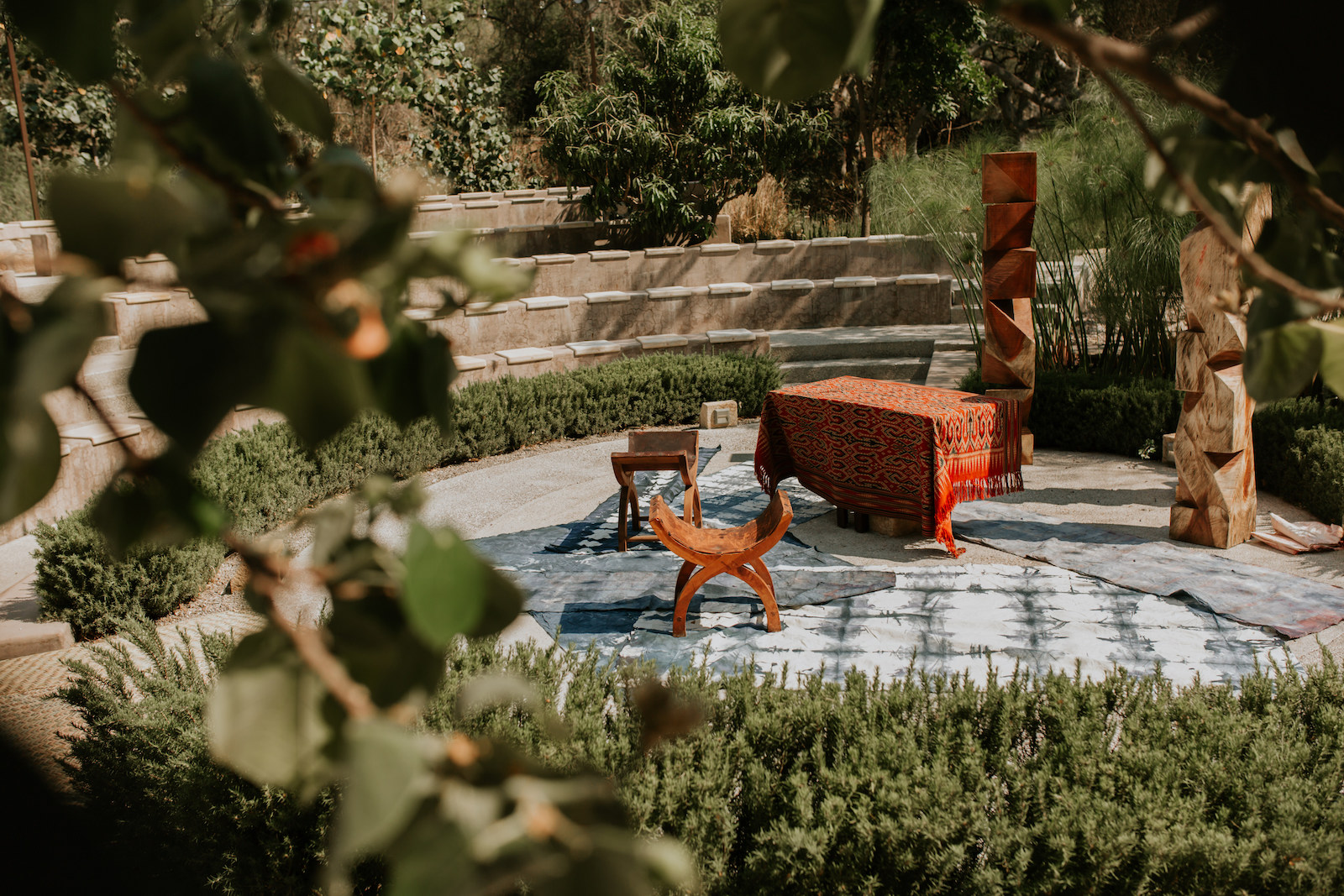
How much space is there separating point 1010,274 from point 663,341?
13.6 ft

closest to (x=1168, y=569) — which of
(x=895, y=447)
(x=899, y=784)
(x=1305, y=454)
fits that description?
(x=895, y=447)

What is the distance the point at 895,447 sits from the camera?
593 cm

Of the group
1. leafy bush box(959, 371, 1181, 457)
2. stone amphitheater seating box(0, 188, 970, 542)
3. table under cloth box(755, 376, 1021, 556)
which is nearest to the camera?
table under cloth box(755, 376, 1021, 556)

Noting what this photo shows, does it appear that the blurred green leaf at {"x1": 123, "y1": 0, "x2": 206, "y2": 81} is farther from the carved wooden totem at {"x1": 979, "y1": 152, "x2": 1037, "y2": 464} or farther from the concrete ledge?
the carved wooden totem at {"x1": 979, "y1": 152, "x2": 1037, "y2": 464}

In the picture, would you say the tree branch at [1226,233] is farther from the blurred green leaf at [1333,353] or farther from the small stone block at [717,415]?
the small stone block at [717,415]

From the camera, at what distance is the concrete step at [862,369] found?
1019 centimetres

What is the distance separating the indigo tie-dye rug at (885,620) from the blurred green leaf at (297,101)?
3.59 metres

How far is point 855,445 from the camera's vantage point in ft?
20.2

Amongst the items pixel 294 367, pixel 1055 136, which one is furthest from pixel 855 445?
pixel 294 367

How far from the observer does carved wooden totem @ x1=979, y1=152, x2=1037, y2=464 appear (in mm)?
6895

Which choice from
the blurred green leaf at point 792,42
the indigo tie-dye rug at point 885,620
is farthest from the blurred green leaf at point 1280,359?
the indigo tie-dye rug at point 885,620

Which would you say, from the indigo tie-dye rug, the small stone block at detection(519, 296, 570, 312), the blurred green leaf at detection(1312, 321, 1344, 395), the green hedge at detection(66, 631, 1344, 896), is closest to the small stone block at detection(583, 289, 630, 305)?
the small stone block at detection(519, 296, 570, 312)

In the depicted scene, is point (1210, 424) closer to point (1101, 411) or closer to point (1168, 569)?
point (1168, 569)

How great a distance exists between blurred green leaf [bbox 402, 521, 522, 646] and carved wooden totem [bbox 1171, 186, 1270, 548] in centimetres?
569
